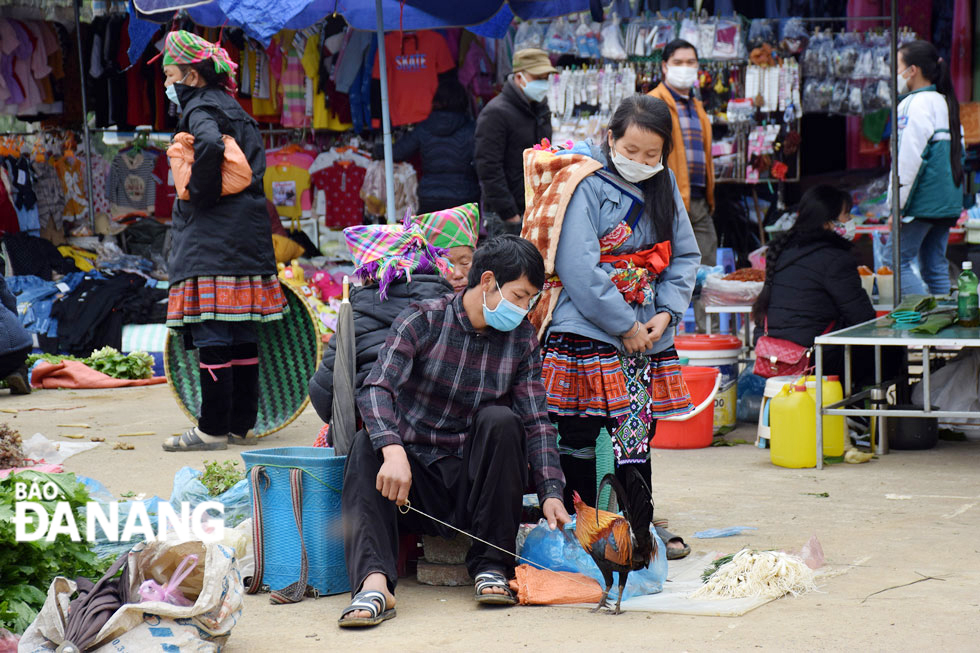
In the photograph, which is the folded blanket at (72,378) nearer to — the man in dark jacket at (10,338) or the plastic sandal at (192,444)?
the man in dark jacket at (10,338)

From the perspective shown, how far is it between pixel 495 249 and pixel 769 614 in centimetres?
143

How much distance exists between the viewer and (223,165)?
647 cm

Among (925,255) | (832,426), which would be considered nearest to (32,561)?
(832,426)

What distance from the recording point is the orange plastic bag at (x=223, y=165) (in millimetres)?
6418

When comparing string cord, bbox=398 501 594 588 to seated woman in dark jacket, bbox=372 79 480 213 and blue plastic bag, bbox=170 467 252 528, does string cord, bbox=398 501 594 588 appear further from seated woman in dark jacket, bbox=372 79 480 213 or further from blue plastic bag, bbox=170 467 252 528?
seated woman in dark jacket, bbox=372 79 480 213

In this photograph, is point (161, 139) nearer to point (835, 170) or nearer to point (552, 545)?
point (835, 170)

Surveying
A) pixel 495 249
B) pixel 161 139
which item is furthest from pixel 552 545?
pixel 161 139

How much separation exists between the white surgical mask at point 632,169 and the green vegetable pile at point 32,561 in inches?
84.3

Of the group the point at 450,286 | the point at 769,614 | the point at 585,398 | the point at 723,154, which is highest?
the point at 723,154

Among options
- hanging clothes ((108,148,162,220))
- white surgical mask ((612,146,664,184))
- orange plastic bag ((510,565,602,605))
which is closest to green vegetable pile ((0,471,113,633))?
orange plastic bag ((510,565,602,605))

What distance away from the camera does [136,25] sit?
1010 cm

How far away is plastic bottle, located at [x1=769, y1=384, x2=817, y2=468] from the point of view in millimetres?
6172

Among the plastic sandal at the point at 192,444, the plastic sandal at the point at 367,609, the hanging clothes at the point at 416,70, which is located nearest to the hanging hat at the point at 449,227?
the plastic sandal at the point at 367,609

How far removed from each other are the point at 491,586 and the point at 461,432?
0.54m
